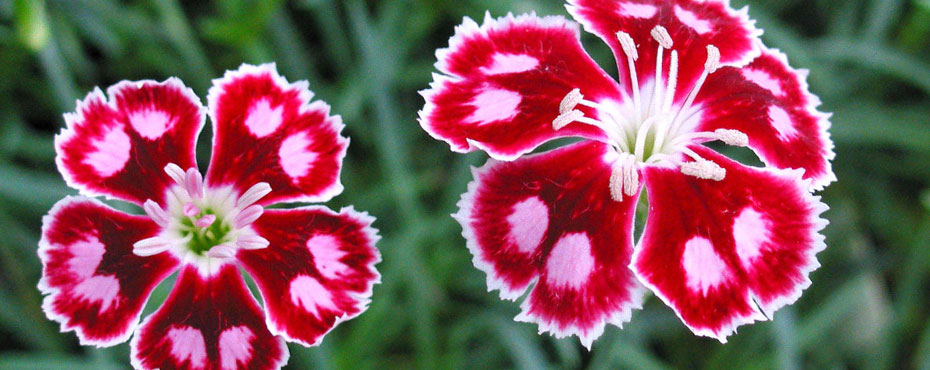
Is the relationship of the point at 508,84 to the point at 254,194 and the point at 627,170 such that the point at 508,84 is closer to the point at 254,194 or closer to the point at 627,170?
the point at 627,170

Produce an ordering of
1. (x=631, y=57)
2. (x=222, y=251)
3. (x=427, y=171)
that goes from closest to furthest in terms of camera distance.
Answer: (x=222, y=251) → (x=631, y=57) → (x=427, y=171)

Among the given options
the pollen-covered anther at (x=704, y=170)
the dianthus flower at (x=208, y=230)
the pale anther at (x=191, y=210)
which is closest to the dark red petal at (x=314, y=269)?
the dianthus flower at (x=208, y=230)

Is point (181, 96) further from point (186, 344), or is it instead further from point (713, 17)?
point (713, 17)

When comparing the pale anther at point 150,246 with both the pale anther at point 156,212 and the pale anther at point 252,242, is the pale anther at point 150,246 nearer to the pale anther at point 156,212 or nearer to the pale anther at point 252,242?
the pale anther at point 156,212

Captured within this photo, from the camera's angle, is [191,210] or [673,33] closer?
[191,210]

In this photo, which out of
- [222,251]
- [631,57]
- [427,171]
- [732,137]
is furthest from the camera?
[427,171]

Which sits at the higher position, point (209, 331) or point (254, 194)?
point (254, 194)

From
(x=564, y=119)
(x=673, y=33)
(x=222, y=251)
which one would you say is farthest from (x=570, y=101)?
(x=222, y=251)

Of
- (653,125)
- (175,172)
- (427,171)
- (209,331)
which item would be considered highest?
(175,172)
